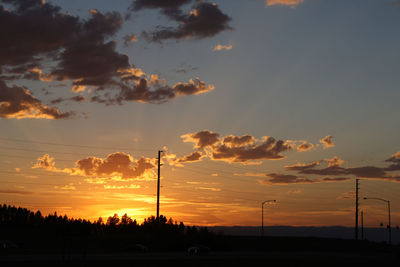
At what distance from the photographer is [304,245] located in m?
107

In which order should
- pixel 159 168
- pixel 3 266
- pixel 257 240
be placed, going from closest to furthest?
pixel 3 266
pixel 159 168
pixel 257 240

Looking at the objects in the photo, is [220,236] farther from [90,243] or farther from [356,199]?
[356,199]

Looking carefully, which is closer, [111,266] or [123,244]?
[111,266]

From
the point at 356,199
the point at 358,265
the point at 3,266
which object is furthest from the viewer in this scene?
the point at 356,199

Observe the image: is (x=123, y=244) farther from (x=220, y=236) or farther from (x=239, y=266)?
(x=239, y=266)

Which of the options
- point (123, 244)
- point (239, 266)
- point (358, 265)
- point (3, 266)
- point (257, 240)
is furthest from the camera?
point (257, 240)

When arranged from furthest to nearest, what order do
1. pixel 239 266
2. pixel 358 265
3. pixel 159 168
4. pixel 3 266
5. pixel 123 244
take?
pixel 123 244, pixel 159 168, pixel 358 265, pixel 239 266, pixel 3 266

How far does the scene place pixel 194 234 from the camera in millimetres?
104750

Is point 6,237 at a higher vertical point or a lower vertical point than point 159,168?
lower

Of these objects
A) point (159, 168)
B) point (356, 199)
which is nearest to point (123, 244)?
point (159, 168)

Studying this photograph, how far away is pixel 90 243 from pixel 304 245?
4757cm

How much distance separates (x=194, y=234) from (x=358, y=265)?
162 ft

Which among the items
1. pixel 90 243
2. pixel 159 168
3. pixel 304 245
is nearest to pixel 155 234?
pixel 90 243

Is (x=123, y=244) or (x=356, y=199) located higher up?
(x=356, y=199)
